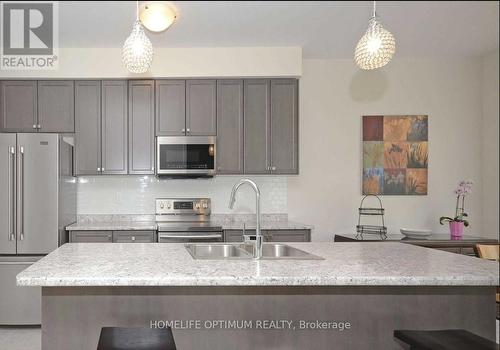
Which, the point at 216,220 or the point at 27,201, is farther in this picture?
the point at 216,220

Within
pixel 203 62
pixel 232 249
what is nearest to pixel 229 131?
pixel 203 62

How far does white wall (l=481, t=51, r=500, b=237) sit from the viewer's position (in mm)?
4223

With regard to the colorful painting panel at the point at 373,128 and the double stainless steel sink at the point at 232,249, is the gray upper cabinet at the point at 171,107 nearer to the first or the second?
the double stainless steel sink at the point at 232,249

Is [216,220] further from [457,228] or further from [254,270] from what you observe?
[254,270]

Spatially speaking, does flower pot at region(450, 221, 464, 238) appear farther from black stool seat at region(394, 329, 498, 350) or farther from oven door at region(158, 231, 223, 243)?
black stool seat at region(394, 329, 498, 350)

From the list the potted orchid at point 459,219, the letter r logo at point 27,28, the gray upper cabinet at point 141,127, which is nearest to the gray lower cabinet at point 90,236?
the gray upper cabinet at point 141,127

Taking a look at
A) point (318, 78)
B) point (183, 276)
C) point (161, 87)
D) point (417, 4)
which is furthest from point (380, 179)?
point (183, 276)

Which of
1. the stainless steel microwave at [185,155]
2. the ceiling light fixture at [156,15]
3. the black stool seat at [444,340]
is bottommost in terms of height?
the black stool seat at [444,340]

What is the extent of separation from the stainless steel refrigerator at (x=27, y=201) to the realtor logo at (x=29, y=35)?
2.83 feet

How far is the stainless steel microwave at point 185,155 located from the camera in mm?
3941

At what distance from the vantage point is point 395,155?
434 cm

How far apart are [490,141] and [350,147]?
156 centimetres

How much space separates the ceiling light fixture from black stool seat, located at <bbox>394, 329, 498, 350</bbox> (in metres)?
2.17

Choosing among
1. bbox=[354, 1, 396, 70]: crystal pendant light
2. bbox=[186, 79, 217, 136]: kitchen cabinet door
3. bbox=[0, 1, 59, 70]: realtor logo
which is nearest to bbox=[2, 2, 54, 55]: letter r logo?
bbox=[0, 1, 59, 70]: realtor logo
